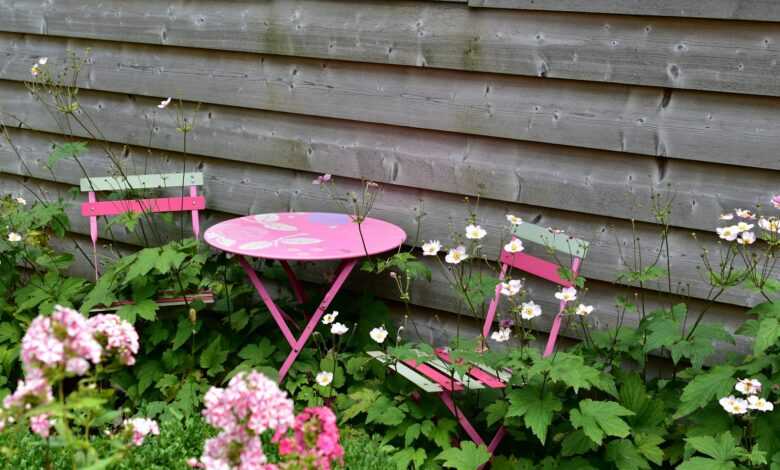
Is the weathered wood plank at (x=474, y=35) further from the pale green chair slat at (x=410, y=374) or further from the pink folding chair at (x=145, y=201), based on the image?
the pale green chair slat at (x=410, y=374)

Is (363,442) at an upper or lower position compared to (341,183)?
lower

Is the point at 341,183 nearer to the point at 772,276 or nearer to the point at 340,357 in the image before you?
the point at 340,357

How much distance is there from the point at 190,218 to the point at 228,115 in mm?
532

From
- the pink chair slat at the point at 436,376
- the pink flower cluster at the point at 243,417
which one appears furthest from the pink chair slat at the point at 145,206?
the pink flower cluster at the point at 243,417

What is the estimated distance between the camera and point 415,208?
146 inches

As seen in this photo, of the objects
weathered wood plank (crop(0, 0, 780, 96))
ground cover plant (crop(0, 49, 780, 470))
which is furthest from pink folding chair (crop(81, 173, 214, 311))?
weathered wood plank (crop(0, 0, 780, 96))

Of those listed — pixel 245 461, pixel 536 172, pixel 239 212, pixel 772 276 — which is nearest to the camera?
pixel 245 461

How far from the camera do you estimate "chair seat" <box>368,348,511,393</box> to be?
3086 mm

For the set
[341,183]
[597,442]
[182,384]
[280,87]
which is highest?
[280,87]

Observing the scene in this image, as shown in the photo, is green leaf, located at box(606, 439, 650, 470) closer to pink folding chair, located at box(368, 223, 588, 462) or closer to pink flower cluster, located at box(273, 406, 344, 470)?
pink folding chair, located at box(368, 223, 588, 462)

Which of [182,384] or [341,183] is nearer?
[182,384]

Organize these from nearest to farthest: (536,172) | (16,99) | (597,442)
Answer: (597,442) → (536,172) → (16,99)

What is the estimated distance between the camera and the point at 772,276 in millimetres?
3123

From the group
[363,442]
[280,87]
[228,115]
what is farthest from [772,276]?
[228,115]
